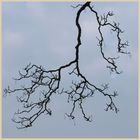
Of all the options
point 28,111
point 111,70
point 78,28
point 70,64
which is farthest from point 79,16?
point 28,111

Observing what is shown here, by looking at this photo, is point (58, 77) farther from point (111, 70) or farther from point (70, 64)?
point (111, 70)

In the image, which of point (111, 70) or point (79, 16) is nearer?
point (79, 16)

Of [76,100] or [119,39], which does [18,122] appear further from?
[119,39]

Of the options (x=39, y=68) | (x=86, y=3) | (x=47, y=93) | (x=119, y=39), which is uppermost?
(x=86, y=3)

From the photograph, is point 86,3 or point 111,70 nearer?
point 86,3

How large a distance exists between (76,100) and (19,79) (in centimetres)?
132

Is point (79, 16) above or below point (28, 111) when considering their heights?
above

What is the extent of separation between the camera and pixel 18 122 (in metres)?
8.20

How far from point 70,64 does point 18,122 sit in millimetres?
1587

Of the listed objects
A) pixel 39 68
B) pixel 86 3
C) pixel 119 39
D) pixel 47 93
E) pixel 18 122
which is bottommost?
pixel 18 122

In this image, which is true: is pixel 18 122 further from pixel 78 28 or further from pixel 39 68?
pixel 78 28

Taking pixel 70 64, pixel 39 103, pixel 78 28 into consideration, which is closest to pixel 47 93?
pixel 39 103

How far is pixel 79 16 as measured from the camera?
7.96 meters

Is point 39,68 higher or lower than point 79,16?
lower
